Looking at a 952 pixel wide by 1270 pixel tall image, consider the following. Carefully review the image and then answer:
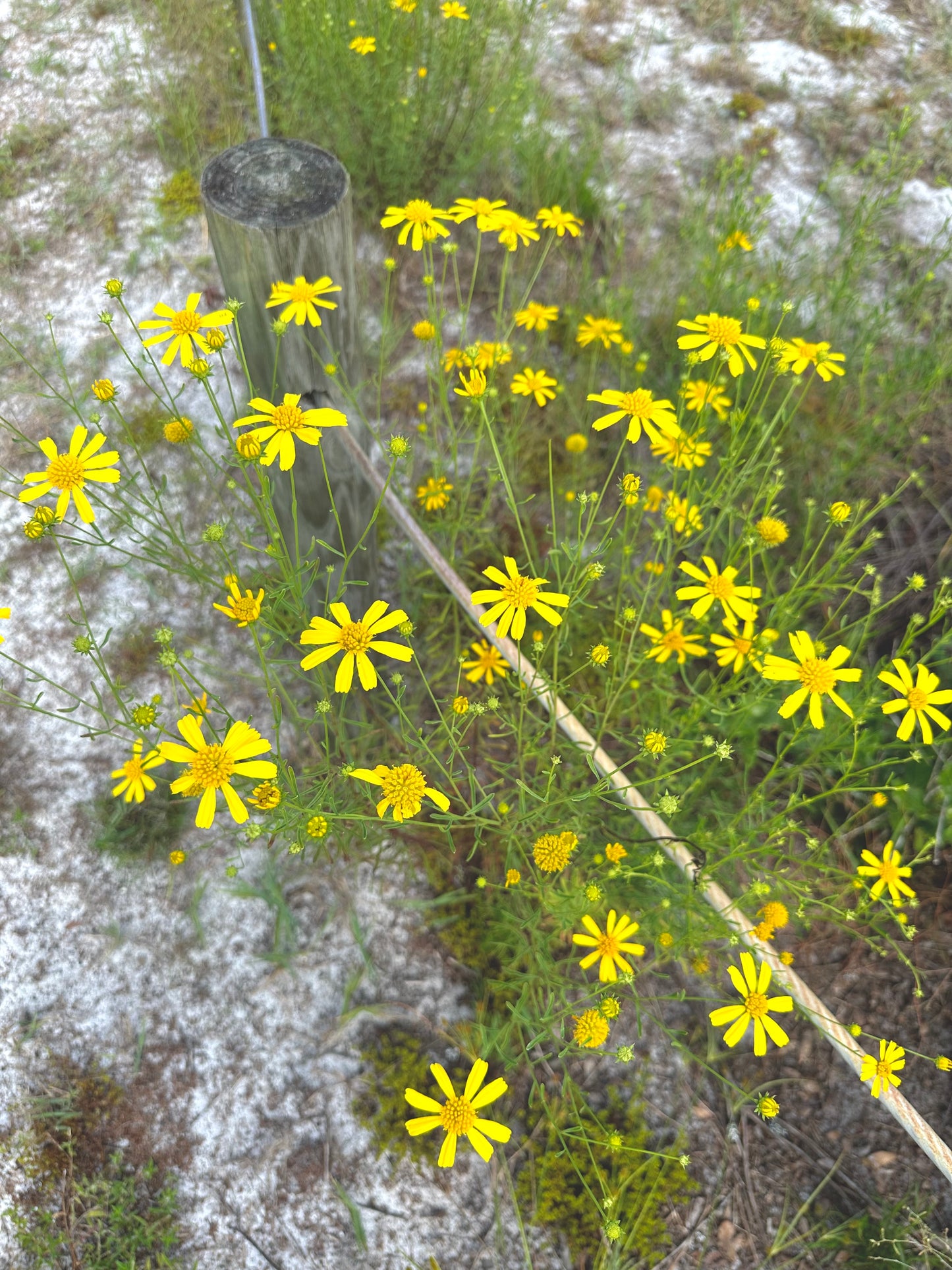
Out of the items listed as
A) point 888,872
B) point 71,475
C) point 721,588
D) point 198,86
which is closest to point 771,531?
point 721,588

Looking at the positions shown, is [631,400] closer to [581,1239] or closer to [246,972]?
[246,972]

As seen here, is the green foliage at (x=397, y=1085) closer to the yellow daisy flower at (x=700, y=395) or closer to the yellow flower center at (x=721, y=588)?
the yellow flower center at (x=721, y=588)

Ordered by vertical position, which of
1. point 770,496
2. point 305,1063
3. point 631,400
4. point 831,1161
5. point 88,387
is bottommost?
point 831,1161

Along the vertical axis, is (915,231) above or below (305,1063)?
above

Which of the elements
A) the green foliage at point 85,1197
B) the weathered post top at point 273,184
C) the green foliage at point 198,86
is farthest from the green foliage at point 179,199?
the green foliage at point 85,1197

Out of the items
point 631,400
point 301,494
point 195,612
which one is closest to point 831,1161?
point 631,400

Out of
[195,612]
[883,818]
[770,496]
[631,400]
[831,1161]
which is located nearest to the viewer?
[631,400]

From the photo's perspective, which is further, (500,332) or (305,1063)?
(500,332)
